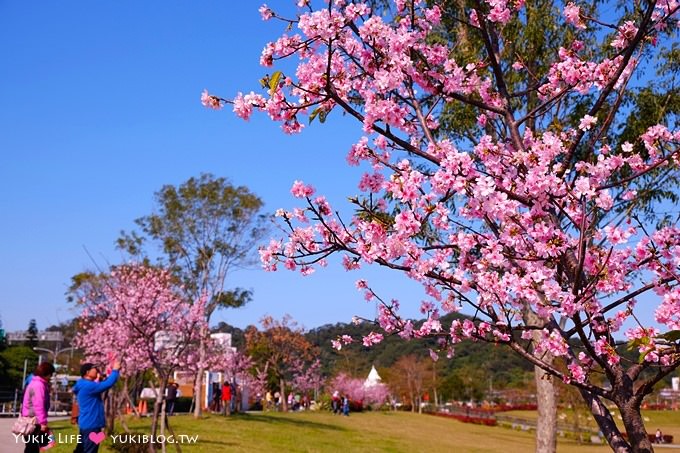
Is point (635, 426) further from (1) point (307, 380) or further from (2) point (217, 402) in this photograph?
(1) point (307, 380)

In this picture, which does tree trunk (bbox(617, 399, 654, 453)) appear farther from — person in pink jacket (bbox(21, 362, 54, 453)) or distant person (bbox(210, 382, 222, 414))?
distant person (bbox(210, 382, 222, 414))

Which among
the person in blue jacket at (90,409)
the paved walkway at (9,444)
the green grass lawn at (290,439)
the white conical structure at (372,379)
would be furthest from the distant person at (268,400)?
the person in blue jacket at (90,409)

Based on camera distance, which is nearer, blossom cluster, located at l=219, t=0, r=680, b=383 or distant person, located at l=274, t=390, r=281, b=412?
blossom cluster, located at l=219, t=0, r=680, b=383

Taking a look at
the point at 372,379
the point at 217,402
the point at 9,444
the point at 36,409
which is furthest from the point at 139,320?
the point at 372,379

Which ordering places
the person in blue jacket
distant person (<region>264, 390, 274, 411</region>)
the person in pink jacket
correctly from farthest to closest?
distant person (<region>264, 390, 274, 411</region>) < the person in blue jacket < the person in pink jacket

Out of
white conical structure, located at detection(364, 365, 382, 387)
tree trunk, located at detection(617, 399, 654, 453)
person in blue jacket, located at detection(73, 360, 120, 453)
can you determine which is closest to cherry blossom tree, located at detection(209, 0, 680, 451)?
tree trunk, located at detection(617, 399, 654, 453)

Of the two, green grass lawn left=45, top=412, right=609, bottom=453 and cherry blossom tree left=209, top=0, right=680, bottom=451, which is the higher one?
cherry blossom tree left=209, top=0, right=680, bottom=451

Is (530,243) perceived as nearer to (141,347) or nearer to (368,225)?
(368,225)

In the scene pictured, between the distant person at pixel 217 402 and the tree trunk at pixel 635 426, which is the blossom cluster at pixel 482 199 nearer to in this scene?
the tree trunk at pixel 635 426

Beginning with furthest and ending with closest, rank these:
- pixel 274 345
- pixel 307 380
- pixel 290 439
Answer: pixel 307 380 < pixel 274 345 < pixel 290 439

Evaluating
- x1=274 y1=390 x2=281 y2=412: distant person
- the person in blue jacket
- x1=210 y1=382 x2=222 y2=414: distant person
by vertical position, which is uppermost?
the person in blue jacket

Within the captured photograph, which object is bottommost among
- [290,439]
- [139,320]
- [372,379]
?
[290,439]

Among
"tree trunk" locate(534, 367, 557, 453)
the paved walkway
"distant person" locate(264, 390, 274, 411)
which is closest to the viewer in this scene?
the paved walkway

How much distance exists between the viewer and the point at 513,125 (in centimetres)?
467
